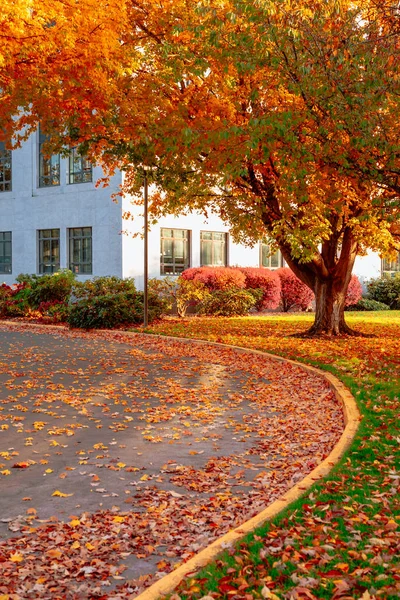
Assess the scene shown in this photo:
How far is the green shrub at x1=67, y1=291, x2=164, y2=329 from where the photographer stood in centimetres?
2136

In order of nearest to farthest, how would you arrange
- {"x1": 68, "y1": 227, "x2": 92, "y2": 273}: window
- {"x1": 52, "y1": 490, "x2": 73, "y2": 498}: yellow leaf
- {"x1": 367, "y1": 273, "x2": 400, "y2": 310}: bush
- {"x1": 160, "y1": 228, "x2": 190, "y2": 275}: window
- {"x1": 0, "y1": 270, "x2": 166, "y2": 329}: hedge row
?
{"x1": 52, "y1": 490, "x2": 73, "y2": 498}: yellow leaf → {"x1": 0, "y1": 270, "x2": 166, "y2": 329}: hedge row → {"x1": 68, "y1": 227, "x2": 92, "y2": 273}: window → {"x1": 160, "y1": 228, "x2": 190, "y2": 275}: window → {"x1": 367, "y1": 273, "x2": 400, "y2": 310}: bush

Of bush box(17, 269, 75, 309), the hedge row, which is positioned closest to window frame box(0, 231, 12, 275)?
the hedge row

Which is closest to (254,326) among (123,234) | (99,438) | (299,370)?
(123,234)

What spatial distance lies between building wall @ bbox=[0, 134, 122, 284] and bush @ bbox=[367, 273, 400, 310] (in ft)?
42.8

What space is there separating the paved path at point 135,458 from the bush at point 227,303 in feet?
39.0

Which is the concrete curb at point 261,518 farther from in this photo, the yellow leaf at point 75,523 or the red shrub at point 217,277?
the red shrub at point 217,277

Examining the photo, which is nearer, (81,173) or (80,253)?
(81,173)

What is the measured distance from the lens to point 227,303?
2619 centimetres

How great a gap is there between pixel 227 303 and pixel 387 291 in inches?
426

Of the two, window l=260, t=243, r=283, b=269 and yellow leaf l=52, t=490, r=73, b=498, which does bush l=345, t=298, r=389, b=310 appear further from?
yellow leaf l=52, t=490, r=73, b=498

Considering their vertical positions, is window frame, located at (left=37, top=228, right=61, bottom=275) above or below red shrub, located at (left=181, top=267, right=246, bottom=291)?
above

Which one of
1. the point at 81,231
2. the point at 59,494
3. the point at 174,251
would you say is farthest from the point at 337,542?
the point at 81,231

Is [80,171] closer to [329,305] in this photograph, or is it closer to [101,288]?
[101,288]

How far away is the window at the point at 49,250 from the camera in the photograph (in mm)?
29328
